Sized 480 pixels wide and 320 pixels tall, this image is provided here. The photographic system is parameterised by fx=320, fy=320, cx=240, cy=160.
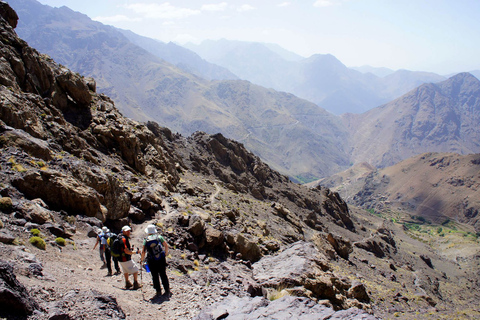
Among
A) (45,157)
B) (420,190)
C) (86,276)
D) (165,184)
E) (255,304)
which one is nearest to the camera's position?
(255,304)

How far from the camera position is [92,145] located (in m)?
25.0

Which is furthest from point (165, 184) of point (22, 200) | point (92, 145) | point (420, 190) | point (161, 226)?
point (420, 190)

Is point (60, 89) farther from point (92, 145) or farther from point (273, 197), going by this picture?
point (273, 197)

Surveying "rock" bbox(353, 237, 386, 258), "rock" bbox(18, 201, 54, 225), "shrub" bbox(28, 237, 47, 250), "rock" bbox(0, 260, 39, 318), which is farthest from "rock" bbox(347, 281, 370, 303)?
"rock" bbox(353, 237, 386, 258)

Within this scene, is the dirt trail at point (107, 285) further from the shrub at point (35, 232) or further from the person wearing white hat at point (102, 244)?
the shrub at point (35, 232)

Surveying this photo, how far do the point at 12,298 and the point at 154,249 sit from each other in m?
4.77

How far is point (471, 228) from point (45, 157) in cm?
18753

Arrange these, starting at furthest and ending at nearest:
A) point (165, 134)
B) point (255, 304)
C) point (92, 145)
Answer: point (165, 134), point (92, 145), point (255, 304)

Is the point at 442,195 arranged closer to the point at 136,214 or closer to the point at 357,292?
the point at 357,292

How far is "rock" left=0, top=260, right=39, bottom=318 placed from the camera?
19.3 feet

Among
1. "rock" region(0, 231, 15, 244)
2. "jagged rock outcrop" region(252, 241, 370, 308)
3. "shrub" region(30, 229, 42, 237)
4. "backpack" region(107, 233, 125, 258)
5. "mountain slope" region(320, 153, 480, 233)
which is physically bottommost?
"mountain slope" region(320, 153, 480, 233)

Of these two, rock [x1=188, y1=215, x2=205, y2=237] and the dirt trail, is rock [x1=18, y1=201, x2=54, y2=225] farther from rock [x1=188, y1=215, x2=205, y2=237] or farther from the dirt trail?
rock [x1=188, y1=215, x2=205, y2=237]

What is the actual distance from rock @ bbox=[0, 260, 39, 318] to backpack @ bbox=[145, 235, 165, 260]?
Result: 13.5 feet

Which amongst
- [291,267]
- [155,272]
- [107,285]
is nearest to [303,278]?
[291,267]
